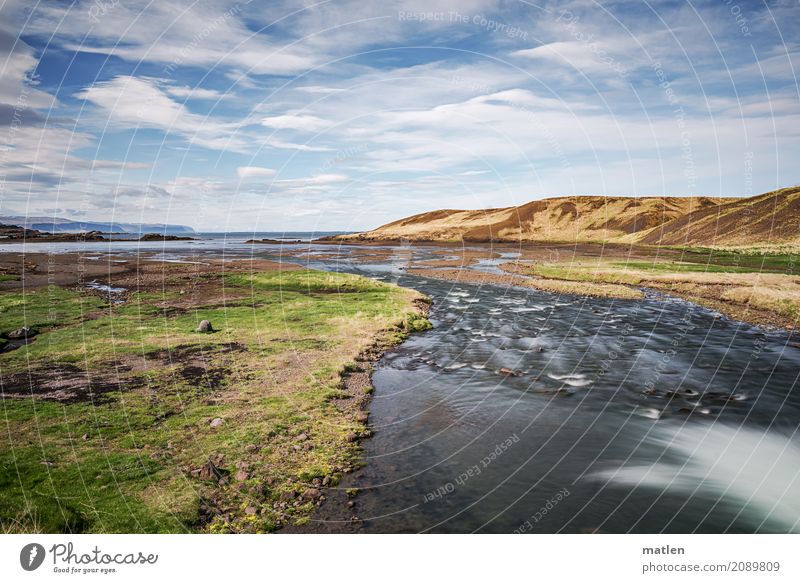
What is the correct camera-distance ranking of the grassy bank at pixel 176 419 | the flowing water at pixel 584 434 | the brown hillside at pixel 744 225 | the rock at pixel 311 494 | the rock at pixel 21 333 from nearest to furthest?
the grassy bank at pixel 176 419, the rock at pixel 311 494, the flowing water at pixel 584 434, the rock at pixel 21 333, the brown hillside at pixel 744 225

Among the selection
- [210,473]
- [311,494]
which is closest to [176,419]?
[210,473]

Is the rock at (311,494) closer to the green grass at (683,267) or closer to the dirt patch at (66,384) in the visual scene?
the dirt patch at (66,384)

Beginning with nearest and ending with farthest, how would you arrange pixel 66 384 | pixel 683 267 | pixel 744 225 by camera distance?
pixel 66 384
pixel 683 267
pixel 744 225

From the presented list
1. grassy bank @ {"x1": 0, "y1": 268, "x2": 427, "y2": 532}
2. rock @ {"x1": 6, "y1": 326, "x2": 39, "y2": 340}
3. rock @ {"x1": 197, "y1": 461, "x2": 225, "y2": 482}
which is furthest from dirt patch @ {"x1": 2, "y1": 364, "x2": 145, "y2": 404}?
rock @ {"x1": 6, "y1": 326, "x2": 39, "y2": 340}

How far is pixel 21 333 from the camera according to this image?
2877 cm

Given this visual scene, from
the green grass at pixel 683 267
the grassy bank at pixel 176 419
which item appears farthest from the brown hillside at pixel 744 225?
the grassy bank at pixel 176 419

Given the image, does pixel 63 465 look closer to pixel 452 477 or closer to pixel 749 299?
pixel 452 477

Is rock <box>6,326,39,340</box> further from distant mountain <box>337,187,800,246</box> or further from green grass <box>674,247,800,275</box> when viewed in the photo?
distant mountain <box>337,187,800,246</box>

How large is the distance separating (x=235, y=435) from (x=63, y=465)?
197 inches

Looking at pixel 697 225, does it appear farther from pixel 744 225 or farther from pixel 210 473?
pixel 210 473

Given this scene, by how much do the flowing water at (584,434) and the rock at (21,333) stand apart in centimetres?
2472

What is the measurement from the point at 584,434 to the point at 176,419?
16601 millimetres

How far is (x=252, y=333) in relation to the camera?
98.8 ft

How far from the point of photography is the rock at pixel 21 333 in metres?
28.3
